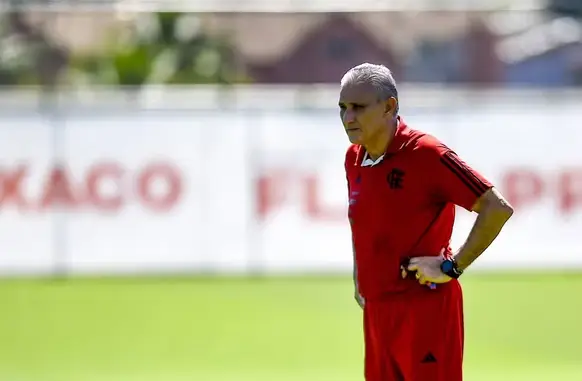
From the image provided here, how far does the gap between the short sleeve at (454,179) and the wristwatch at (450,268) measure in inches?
11.0

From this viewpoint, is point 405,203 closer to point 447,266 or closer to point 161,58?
point 447,266

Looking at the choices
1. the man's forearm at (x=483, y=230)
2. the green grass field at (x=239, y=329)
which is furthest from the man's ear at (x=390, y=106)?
the green grass field at (x=239, y=329)

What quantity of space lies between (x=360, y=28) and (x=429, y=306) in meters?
17.0

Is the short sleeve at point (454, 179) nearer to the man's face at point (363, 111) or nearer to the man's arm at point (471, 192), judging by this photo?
the man's arm at point (471, 192)

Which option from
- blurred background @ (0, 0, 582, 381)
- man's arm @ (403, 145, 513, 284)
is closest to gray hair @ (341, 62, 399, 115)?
man's arm @ (403, 145, 513, 284)

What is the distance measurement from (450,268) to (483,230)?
0.80ft

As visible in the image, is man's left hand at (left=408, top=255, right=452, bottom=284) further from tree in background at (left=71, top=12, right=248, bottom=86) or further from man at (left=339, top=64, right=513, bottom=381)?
tree in background at (left=71, top=12, right=248, bottom=86)

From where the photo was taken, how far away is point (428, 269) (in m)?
6.61

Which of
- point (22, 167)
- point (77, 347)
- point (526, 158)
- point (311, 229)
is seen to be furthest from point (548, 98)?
point (77, 347)

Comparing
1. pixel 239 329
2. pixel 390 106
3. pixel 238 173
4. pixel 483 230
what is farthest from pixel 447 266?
pixel 238 173

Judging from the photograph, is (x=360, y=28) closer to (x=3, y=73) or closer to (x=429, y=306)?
(x=3, y=73)

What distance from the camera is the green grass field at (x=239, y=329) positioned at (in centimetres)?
1195

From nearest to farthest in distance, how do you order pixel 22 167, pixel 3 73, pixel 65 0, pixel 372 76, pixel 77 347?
1. pixel 372 76
2. pixel 77 347
3. pixel 22 167
4. pixel 3 73
5. pixel 65 0

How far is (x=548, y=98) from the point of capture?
1947cm
